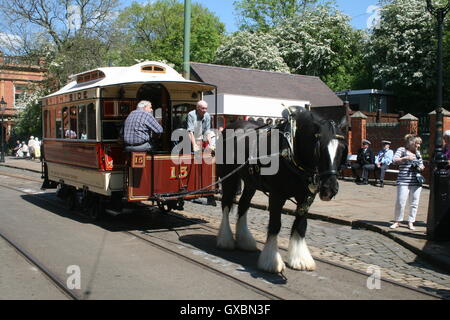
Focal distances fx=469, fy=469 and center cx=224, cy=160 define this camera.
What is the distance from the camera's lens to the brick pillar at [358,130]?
18812 millimetres

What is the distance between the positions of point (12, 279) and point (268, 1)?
51392 millimetres

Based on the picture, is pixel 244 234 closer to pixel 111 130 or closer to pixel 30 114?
pixel 111 130

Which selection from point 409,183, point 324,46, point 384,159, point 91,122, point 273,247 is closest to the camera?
point 273,247

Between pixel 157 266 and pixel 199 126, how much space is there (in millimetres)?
3374

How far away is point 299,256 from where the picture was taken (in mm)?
6203

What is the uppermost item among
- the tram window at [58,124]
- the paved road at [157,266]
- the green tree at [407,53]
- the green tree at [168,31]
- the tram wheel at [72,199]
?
the green tree at [168,31]

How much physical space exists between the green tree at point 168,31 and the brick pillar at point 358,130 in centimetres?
2966

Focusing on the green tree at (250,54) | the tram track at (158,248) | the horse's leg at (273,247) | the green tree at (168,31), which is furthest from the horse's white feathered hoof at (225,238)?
the green tree at (168,31)

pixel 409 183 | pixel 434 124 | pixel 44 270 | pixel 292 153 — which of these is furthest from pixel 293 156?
pixel 434 124

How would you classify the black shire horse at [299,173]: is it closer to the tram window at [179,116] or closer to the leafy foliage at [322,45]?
the tram window at [179,116]

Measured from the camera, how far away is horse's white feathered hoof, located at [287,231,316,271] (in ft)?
20.3

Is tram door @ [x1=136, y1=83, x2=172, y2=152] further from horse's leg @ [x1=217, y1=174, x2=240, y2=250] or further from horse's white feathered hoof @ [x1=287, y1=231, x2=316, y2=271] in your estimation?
horse's white feathered hoof @ [x1=287, y1=231, x2=316, y2=271]

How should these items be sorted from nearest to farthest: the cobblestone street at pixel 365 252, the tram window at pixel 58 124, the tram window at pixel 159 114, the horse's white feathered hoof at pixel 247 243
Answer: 1. the cobblestone street at pixel 365 252
2. the horse's white feathered hoof at pixel 247 243
3. the tram window at pixel 159 114
4. the tram window at pixel 58 124

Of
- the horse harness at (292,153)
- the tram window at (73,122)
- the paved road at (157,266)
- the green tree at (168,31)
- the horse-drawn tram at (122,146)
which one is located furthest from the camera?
the green tree at (168,31)
